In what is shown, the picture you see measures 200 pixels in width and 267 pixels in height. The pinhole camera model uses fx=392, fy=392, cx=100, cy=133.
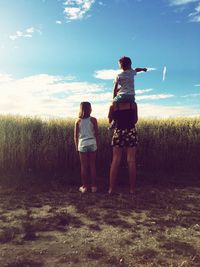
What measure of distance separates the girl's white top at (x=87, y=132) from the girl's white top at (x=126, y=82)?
895 mm

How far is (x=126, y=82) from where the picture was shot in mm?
6156

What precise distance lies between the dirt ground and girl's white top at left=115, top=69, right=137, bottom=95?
169cm

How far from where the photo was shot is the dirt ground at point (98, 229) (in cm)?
366

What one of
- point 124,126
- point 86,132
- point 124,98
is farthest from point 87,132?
point 124,98

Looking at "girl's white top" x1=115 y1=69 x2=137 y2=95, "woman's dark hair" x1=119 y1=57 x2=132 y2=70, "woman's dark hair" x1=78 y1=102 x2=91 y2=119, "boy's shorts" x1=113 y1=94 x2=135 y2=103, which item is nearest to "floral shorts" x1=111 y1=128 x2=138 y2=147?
"boy's shorts" x1=113 y1=94 x2=135 y2=103

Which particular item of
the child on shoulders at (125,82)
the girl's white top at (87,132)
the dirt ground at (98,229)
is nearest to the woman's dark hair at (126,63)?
the child on shoulders at (125,82)

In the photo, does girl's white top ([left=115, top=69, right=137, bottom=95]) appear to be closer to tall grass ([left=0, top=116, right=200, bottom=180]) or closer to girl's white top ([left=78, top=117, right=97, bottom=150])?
girl's white top ([left=78, top=117, right=97, bottom=150])

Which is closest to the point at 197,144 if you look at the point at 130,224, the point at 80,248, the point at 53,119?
the point at 53,119

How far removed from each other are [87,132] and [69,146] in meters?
2.03

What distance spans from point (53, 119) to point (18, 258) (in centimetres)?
602

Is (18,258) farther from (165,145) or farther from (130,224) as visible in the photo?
(165,145)

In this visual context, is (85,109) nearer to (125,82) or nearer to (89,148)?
(89,148)

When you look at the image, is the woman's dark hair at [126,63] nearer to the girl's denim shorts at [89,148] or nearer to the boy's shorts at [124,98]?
the boy's shorts at [124,98]

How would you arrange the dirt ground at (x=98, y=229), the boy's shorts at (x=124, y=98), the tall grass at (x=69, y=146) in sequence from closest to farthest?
the dirt ground at (x=98, y=229)
the boy's shorts at (x=124, y=98)
the tall grass at (x=69, y=146)
